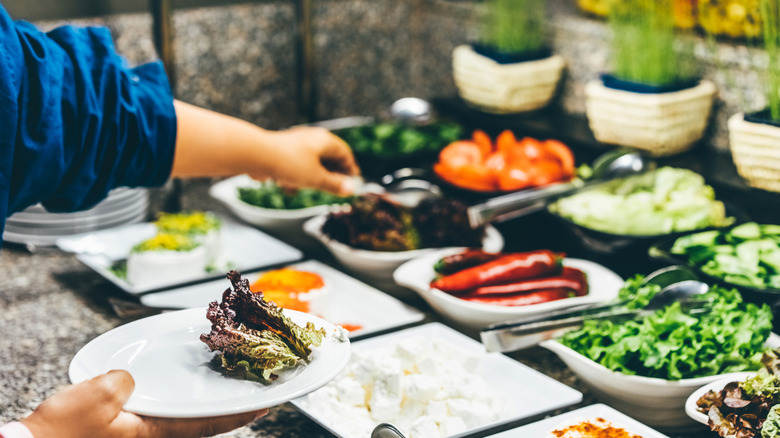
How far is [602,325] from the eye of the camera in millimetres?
1353

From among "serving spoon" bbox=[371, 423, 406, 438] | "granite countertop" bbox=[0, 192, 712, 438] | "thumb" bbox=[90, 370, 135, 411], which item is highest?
"thumb" bbox=[90, 370, 135, 411]

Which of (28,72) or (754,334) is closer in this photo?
(28,72)

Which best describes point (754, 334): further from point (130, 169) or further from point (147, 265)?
point (147, 265)

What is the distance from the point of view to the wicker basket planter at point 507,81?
7.50 feet

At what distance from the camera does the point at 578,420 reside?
115 cm

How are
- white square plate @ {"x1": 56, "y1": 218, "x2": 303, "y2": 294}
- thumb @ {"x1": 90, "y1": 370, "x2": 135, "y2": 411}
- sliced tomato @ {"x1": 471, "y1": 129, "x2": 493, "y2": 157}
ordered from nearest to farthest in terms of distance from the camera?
1. thumb @ {"x1": 90, "y1": 370, "x2": 135, "y2": 411}
2. white square plate @ {"x1": 56, "y1": 218, "x2": 303, "y2": 294}
3. sliced tomato @ {"x1": 471, "y1": 129, "x2": 493, "y2": 157}

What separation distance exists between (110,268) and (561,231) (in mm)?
899

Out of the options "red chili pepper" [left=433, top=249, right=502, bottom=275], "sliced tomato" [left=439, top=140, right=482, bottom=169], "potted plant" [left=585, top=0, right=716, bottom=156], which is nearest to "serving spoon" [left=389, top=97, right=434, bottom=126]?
"sliced tomato" [left=439, top=140, right=482, bottom=169]

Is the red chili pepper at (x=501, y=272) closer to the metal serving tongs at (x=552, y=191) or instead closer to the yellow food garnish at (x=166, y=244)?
the metal serving tongs at (x=552, y=191)

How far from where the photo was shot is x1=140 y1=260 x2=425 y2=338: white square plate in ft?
5.17

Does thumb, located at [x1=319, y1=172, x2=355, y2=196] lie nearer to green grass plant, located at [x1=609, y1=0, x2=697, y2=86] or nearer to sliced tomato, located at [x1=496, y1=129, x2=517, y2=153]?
sliced tomato, located at [x1=496, y1=129, x2=517, y2=153]

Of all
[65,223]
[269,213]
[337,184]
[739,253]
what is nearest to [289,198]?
[269,213]

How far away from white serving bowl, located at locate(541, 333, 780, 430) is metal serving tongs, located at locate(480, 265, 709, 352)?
35mm

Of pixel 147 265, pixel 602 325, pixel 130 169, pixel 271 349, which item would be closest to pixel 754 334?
pixel 602 325
